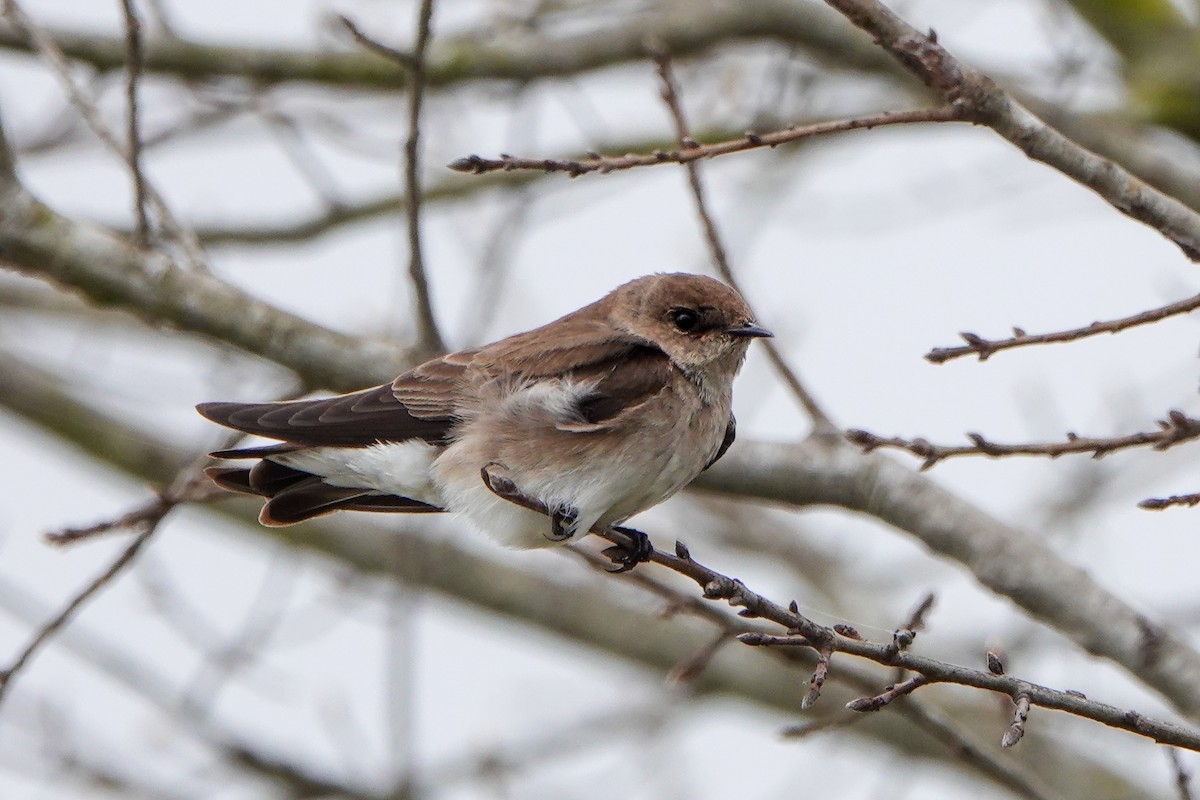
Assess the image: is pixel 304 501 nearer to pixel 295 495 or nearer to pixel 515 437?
pixel 295 495

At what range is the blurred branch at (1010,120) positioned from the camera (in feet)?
9.57

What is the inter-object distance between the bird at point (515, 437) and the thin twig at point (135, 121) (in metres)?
0.79

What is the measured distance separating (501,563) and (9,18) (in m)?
3.97

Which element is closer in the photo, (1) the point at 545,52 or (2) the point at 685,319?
(2) the point at 685,319

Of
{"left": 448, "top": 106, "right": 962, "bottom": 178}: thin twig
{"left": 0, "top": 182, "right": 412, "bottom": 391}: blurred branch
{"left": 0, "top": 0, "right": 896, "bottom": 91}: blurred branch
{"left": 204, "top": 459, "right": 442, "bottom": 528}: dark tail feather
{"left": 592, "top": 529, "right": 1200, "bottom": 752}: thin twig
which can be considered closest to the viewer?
{"left": 592, "top": 529, "right": 1200, "bottom": 752}: thin twig

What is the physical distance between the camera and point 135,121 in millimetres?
4379

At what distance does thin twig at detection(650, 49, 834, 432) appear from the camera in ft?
14.1

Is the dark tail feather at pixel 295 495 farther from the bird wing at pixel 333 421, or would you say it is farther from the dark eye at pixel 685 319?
the dark eye at pixel 685 319

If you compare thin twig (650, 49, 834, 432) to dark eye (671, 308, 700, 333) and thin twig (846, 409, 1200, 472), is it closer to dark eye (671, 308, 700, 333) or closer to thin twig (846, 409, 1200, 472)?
dark eye (671, 308, 700, 333)

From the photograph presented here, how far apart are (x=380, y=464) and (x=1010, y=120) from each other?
85.0 inches

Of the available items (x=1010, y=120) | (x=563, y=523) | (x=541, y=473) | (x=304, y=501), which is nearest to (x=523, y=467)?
(x=541, y=473)

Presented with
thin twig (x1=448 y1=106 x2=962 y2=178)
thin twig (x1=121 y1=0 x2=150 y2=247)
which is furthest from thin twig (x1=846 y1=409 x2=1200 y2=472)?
thin twig (x1=121 y1=0 x2=150 y2=247)

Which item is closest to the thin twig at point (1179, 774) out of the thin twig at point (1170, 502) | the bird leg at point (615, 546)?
the thin twig at point (1170, 502)

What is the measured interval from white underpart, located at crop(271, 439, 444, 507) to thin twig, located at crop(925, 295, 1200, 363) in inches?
73.5
